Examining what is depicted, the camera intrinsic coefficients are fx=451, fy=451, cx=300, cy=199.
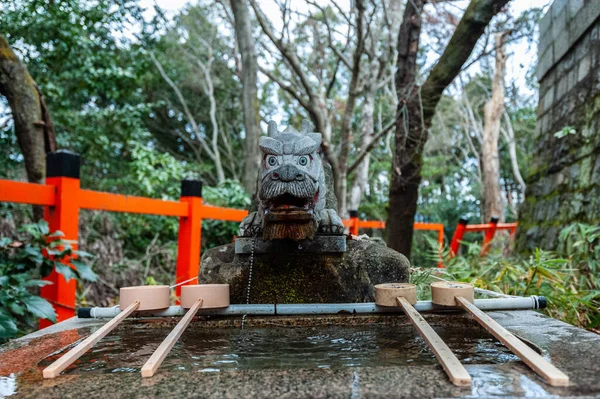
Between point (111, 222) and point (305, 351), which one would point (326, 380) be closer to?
point (305, 351)

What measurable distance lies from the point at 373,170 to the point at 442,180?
3.71 metres

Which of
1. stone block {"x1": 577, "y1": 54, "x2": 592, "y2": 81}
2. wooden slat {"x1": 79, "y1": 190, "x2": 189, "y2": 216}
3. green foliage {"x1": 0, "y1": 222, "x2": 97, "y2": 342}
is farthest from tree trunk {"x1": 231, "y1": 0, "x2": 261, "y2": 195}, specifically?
green foliage {"x1": 0, "y1": 222, "x2": 97, "y2": 342}

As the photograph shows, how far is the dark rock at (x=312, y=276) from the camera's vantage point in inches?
87.7

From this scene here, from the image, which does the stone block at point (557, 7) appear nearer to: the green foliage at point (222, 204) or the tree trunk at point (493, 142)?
the green foliage at point (222, 204)

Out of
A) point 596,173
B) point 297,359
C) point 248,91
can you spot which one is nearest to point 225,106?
point 248,91

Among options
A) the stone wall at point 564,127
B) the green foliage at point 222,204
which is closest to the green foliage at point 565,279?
the stone wall at point 564,127

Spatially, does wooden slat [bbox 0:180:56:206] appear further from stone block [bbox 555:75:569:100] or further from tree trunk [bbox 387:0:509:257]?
stone block [bbox 555:75:569:100]

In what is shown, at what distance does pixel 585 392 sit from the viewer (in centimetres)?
102

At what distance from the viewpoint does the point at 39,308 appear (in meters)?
2.24

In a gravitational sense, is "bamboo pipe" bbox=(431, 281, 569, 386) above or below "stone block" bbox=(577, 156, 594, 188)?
below

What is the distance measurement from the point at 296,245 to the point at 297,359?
703mm

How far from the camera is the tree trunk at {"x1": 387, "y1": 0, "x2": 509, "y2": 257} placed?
4250 millimetres

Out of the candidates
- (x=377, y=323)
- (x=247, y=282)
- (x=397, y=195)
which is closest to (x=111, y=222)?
(x=397, y=195)

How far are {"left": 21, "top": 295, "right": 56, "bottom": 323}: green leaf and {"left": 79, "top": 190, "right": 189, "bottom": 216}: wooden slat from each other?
2.15 ft
